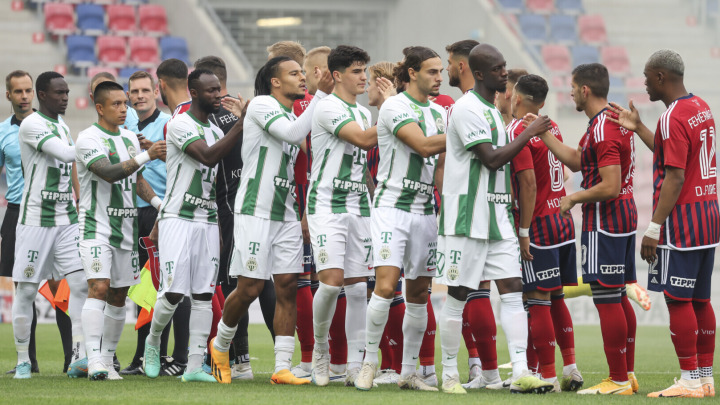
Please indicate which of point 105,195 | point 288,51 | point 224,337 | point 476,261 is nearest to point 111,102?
point 105,195

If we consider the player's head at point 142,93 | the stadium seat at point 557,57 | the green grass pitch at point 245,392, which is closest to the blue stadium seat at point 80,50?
the stadium seat at point 557,57

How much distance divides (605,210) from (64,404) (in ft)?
12.0

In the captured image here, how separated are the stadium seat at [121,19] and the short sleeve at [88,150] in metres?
15.4

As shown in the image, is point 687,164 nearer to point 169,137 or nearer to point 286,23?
point 169,137

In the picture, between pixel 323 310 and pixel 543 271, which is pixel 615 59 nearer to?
pixel 543 271

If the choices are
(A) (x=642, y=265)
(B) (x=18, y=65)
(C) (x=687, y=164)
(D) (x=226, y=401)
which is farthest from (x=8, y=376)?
(B) (x=18, y=65)

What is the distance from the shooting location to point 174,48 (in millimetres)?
21984

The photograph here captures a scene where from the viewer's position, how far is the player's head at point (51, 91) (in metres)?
7.96

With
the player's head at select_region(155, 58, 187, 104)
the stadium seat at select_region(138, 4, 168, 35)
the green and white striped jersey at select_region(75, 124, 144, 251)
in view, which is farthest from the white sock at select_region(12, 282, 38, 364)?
the stadium seat at select_region(138, 4, 168, 35)

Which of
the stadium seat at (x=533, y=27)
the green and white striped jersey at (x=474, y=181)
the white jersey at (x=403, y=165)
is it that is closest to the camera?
the green and white striped jersey at (x=474, y=181)

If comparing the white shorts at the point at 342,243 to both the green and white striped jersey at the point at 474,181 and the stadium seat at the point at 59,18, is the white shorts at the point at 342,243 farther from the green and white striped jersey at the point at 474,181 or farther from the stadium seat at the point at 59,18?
the stadium seat at the point at 59,18

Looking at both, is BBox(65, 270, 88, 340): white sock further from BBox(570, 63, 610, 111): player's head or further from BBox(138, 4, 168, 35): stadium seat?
BBox(138, 4, 168, 35): stadium seat

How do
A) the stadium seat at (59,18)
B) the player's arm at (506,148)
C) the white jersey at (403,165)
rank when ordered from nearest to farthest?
the player's arm at (506,148) < the white jersey at (403,165) < the stadium seat at (59,18)

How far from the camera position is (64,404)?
5852 millimetres
